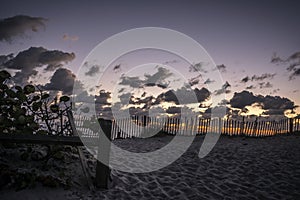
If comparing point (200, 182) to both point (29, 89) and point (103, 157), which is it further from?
point (29, 89)

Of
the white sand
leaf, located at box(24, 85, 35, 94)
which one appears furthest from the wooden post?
leaf, located at box(24, 85, 35, 94)

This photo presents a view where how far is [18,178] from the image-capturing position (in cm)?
390

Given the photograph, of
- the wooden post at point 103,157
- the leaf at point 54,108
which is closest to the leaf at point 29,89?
the leaf at point 54,108

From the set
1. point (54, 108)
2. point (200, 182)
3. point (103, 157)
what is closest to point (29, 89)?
point (54, 108)

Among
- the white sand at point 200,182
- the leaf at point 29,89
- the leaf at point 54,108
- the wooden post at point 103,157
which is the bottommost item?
the white sand at point 200,182

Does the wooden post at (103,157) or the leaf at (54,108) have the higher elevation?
the leaf at (54,108)

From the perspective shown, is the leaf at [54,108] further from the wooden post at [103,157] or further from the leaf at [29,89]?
the wooden post at [103,157]

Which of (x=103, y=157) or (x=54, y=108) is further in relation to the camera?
(x=54, y=108)

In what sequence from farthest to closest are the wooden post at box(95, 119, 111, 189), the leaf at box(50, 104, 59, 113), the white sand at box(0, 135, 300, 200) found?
the leaf at box(50, 104, 59, 113), the wooden post at box(95, 119, 111, 189), the white sand at box(0, 135, 300, 200)

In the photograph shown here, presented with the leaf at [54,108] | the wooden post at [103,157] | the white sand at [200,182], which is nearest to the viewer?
the white sand at [200,182]

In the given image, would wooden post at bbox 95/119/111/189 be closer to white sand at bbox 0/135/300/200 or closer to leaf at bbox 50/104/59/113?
white sand at bbox 0/135/300/200

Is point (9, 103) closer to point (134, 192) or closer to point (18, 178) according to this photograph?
point (18, 178)

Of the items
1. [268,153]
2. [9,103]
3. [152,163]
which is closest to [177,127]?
[268,153]

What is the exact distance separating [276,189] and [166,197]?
2.54 metres
